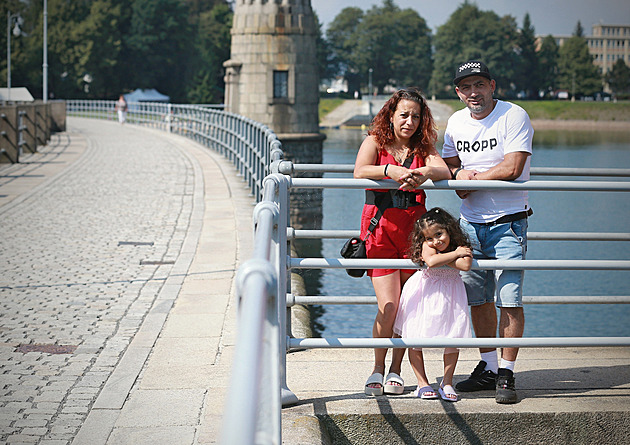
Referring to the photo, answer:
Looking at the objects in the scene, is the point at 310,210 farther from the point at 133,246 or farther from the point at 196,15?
the point at 196,15

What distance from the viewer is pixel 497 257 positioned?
15.3ft


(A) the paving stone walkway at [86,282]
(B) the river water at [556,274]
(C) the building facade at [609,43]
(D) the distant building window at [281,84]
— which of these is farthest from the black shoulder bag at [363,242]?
(C) the building facade at [609,43]

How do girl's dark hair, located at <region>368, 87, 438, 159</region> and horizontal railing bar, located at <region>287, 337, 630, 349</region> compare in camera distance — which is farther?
girl's dark hair, located at <region>368, 87, 438, 159</region>

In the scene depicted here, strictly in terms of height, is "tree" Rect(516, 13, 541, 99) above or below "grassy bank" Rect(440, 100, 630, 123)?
above

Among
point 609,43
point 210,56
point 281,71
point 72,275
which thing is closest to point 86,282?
point 72,275

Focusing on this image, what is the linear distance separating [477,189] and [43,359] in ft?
9.59

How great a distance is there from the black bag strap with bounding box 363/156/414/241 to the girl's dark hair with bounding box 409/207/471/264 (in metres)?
0.22

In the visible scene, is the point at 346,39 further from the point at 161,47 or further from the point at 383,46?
the point at 161,47

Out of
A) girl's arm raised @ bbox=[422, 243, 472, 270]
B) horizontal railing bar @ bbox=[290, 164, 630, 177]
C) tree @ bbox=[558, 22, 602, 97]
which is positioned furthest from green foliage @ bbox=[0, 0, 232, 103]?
girl's arm raised @ bbox=[422, 243, 472, 270]

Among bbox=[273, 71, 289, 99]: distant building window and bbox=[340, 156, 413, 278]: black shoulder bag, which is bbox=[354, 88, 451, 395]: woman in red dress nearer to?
bbox=[340, 156, 413, 278]: black shoulder bag

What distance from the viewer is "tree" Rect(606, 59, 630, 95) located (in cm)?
12612

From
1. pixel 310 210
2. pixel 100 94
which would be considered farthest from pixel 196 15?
pixel 310 210

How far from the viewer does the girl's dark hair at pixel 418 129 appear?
4.63 meters

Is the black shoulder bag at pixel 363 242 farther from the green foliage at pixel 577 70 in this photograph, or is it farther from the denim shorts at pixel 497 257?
the green foliage at pixel 577 70
